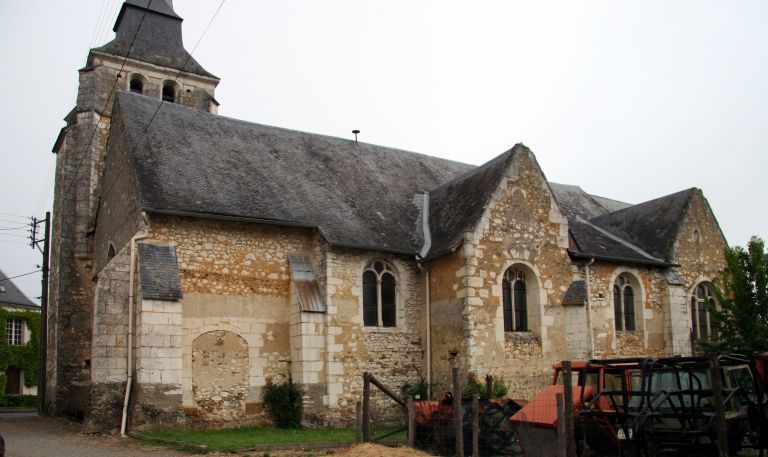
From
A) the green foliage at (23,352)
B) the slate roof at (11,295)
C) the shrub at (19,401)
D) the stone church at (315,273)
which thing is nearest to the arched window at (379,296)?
the stone church at (315,273)

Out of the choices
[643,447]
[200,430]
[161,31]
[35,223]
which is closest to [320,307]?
[200,430]

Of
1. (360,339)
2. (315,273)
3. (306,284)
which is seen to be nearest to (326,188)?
(315,273)

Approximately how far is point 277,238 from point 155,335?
4429 mm

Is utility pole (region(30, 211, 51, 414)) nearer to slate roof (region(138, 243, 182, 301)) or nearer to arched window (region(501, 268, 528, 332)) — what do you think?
slate roof (region(138, 243, 182, 301))

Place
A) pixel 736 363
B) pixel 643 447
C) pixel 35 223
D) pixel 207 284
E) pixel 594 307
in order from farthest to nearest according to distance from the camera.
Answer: pixel 35 223 < pixel 594 307 < pixel 207 284 < pixel 736 363 < pixel 643 447

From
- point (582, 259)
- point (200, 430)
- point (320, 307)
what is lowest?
point (200, 430)

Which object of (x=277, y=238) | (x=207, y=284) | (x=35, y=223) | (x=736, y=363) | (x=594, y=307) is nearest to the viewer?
(x=736, y=363)

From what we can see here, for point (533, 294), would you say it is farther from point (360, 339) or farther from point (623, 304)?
point (360, 339)

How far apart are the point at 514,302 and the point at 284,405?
7055 mm

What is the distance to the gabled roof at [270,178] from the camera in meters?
18.9

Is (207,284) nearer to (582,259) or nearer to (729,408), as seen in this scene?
(582,259)

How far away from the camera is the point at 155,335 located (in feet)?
54.4

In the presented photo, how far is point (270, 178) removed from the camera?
21.0 m

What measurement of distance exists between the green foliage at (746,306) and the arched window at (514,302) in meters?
4.90
